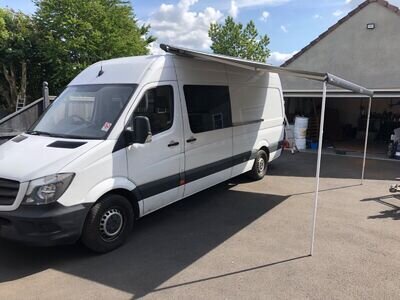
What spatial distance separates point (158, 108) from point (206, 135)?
3.87ft

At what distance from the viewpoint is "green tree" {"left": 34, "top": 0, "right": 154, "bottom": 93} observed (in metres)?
22.5

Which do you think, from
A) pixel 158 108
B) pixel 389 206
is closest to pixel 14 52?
pixel 158 108

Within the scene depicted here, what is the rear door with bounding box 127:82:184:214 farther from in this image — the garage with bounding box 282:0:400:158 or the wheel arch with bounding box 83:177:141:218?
the garage with bounding box 282:0:400:158

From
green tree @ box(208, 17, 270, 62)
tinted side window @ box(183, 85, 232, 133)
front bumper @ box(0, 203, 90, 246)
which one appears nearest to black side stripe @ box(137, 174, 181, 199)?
tinted side window @ box(183, 85, 232, 133)

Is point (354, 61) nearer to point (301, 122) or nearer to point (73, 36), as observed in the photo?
point (301, 122)

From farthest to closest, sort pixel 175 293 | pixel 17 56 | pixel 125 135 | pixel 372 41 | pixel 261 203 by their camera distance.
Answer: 1. pixel 17 56
2. pixel 372 41
3. pixel 261 203
4. pixel 125 135
5. pixel 175 293

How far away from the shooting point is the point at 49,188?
13.0 feet

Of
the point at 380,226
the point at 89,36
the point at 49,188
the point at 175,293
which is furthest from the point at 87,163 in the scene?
the point at 89,36

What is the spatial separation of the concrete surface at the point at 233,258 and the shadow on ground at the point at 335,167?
222 cm

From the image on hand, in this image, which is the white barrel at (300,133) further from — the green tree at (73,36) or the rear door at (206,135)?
the green tree at (73,36)

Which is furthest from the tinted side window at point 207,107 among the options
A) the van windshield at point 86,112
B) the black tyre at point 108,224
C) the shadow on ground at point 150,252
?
the black tyre at point 108,224

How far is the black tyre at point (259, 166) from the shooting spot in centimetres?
789

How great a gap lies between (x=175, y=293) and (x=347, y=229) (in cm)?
290

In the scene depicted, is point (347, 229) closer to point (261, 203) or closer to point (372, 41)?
point (261, 203)
